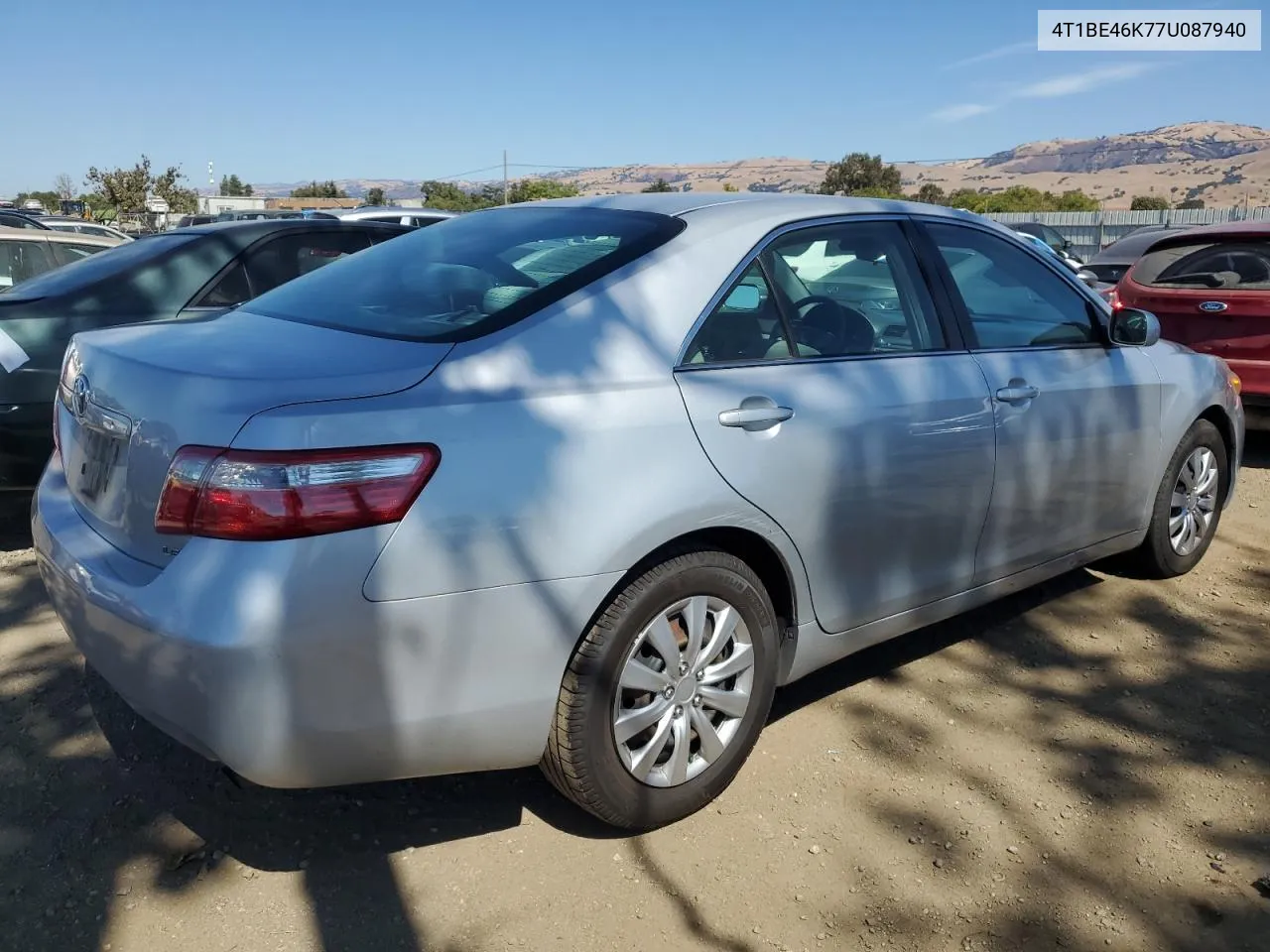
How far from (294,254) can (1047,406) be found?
385cm

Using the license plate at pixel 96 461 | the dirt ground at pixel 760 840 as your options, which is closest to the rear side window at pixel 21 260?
the dirt ground at pixel 760 840

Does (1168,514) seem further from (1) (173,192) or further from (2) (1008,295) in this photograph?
(1) (173,192)

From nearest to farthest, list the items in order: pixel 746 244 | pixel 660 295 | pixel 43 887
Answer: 1. pixel 43 887
2. pixel 660 295
3. pixel 746 244

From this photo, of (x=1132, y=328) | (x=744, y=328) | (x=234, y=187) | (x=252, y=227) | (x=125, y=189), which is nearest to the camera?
(x=744, y=328)

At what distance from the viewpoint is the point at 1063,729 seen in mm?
3277

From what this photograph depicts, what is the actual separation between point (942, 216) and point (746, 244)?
1.03 m

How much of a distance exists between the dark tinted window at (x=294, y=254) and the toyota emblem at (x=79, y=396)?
93.8 inches

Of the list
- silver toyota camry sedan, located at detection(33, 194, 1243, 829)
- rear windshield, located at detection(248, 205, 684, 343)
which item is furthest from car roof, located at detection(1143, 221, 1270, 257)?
rear windshield, located at detection(248, 205, 684, 343)

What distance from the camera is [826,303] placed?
3102 mm

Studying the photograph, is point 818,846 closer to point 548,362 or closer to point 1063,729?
point 1063,729

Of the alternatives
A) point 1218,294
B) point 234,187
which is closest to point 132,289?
point 1218,294

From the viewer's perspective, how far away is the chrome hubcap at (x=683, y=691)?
8.27 ft

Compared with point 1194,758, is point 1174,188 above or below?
above

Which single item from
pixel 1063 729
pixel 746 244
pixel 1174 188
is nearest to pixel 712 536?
pixel 746 244
